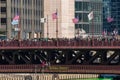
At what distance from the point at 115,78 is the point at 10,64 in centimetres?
2003

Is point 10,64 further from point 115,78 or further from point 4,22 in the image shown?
point 4,22

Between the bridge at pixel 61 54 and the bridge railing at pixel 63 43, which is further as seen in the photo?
the bridge at pixel 61 54

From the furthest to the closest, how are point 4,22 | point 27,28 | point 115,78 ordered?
1. point 27,28
2. point 4,22
3. point 115,78

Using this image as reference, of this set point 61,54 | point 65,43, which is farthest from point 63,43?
point 61,54

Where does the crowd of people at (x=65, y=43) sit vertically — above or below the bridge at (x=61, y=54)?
above

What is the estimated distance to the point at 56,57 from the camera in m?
113

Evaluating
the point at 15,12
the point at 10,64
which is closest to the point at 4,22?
the point at 15,12

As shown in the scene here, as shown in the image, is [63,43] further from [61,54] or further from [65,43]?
[61,54]

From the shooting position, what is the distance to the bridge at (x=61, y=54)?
10600 cm

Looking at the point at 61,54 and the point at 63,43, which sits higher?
the point at 63,43

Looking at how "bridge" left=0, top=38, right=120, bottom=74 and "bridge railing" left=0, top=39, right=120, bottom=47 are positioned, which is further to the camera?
"bridge" left=0, top=38, right=120, bottom=74

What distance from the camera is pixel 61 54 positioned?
4397 inches

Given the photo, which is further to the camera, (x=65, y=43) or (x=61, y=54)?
(x=61, y=54)

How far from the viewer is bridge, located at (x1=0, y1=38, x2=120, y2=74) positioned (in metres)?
106
